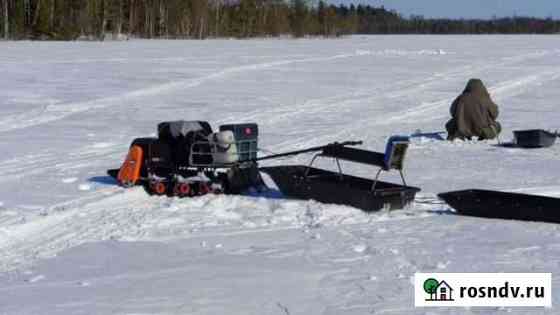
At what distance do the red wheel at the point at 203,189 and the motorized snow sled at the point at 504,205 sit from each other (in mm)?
2178

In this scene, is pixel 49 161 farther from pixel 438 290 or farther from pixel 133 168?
pixel 438 290

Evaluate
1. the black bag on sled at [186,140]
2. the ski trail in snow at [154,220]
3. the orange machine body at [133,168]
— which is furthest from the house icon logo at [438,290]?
the orange machine body at [133,168]

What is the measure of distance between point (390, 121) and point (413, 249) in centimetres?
916

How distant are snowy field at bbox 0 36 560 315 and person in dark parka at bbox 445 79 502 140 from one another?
298mm

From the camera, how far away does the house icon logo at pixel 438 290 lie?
4898mm

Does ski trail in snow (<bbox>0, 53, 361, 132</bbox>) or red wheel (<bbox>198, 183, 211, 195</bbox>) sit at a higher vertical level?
red wheel (<bbox>198, 183, 211, 195</bbox>)

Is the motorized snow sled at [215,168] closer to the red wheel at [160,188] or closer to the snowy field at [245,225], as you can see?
the red wheel at [160,188]

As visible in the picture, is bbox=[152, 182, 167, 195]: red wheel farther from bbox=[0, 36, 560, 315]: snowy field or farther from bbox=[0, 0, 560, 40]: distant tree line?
bbox=[0, 0, 560, 40]: distant tree line

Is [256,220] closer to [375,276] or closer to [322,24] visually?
[375,276]

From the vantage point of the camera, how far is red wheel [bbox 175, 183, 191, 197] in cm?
835

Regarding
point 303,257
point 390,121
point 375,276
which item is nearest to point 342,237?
point 303,257

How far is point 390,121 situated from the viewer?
15.2m

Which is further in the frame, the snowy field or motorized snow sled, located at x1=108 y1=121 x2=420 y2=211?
motorized snow sled, located at x1=108 y1=121 x2=420 y2=211

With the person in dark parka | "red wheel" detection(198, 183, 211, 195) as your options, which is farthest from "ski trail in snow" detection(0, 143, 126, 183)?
the person in dark parka
